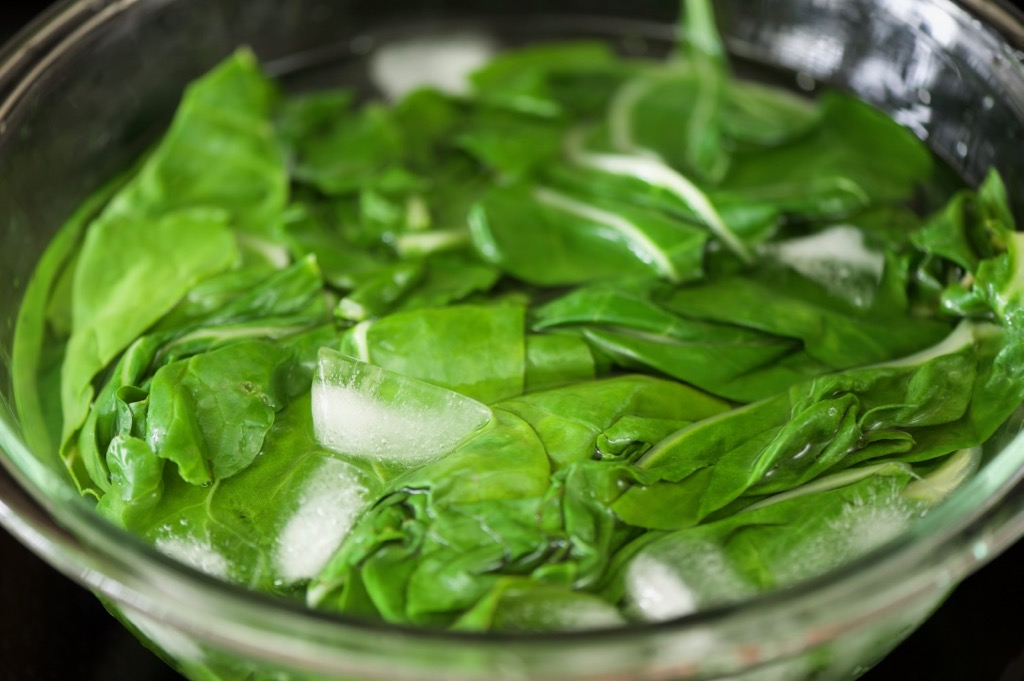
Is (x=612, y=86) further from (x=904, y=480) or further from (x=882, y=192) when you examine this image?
(x=904, y=480)

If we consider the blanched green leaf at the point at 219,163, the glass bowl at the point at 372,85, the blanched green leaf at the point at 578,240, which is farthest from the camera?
the blanched green leaf at the point at 219,163

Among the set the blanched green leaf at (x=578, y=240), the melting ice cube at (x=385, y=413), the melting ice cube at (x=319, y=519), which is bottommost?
the melting ice cube at (x=319, y=519)

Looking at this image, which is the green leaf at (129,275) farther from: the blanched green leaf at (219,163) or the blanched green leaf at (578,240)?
the blanched green leaf at (578,240)

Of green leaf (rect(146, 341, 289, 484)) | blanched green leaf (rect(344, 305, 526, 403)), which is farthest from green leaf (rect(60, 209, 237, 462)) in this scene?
blanched green leaf (rect(344, 305, 526, 403))

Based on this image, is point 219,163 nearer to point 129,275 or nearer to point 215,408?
point 129,275

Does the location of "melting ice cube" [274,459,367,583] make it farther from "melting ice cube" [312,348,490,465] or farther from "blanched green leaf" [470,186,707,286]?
"blanched green leaf" [470,186,707,286]

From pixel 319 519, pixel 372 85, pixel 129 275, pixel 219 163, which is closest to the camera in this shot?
pixel 319 519

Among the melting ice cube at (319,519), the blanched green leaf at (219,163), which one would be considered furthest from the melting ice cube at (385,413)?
the blanched green leaf at (219,163)

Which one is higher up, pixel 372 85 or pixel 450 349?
pixel 372 85

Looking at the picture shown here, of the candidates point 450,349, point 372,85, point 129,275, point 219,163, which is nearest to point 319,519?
point 450,349

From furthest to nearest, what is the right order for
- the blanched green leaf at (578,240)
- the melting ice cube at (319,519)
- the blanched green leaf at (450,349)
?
the blanched green leaf at (578,240) → the blanched green leaf at (450,349) → the melting ice cube at (319,519)

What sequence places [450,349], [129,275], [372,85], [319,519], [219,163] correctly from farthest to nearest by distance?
[372,85] < [219,163] < [129,275] < [450,349] < [319,519]
